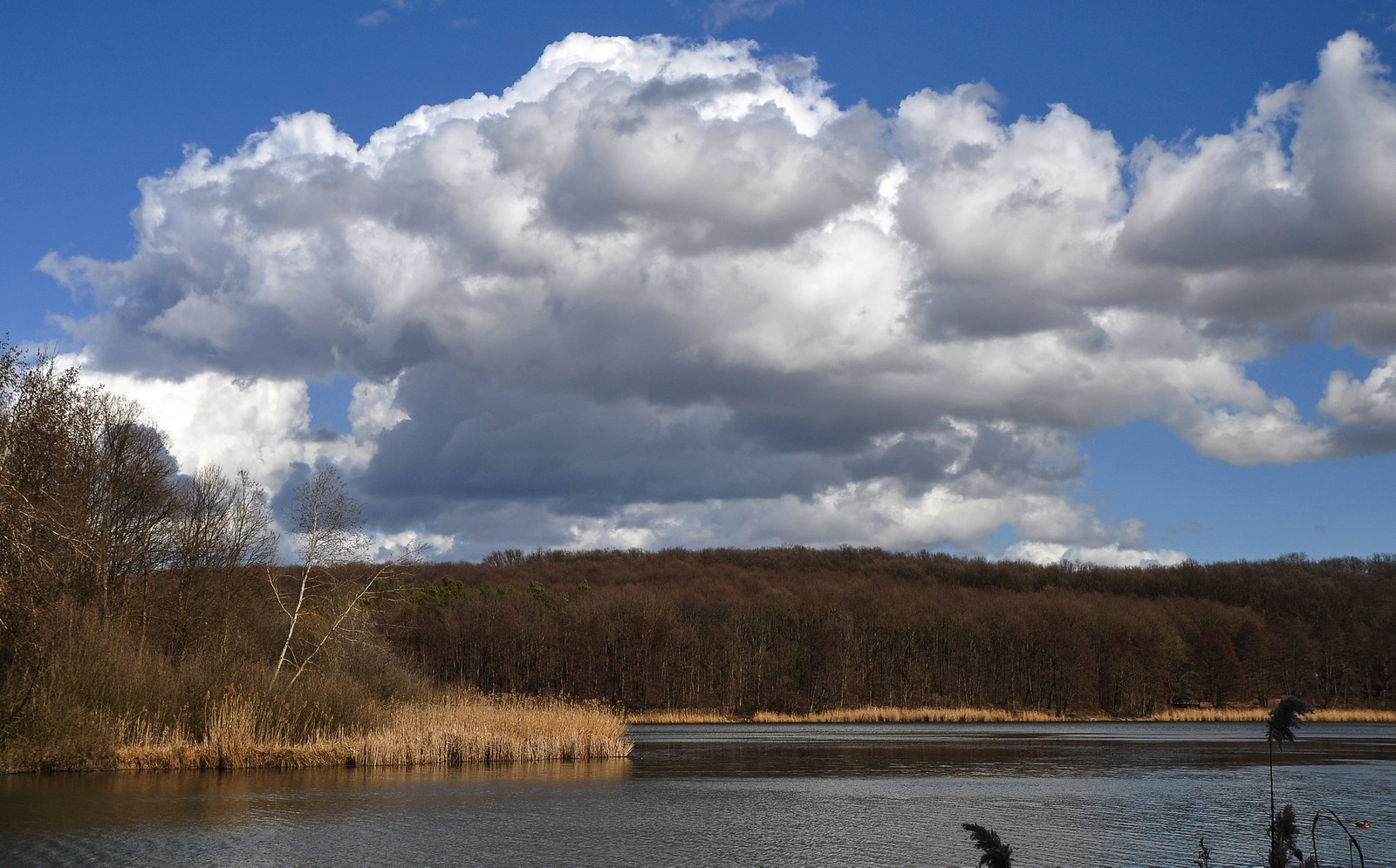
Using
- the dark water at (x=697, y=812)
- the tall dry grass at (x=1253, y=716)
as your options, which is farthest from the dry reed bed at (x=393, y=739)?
the tall dry grass at (x=1253, y=716)

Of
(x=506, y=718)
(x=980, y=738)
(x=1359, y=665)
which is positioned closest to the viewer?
(x=506, y=718)

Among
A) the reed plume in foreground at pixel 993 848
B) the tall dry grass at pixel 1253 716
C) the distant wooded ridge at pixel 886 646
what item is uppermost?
the reed plume in foreground at pixel 993 848

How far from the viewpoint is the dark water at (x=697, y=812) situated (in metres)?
18.9

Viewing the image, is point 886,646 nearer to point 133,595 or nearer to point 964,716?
point 964,716

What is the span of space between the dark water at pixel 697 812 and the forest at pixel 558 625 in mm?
3333

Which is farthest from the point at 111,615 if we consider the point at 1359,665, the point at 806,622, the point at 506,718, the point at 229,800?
the point at 1359,665

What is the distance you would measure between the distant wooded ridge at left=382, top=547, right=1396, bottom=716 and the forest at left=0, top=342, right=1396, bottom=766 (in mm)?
264

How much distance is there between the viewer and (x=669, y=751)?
1821 inches

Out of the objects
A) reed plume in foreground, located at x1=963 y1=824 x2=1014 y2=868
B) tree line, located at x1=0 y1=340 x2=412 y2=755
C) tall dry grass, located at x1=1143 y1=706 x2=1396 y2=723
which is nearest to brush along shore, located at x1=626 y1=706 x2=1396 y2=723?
tall dry grass, located at x1=1143 y1=706 x2=1396 y2=723

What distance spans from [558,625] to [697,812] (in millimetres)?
84357

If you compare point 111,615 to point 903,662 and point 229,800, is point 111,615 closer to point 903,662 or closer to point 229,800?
point 229,800

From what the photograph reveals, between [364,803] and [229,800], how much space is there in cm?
289

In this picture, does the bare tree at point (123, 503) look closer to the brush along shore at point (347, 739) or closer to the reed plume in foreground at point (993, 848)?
the brush along shore at point (347, 739)

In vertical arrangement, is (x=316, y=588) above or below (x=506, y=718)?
above
